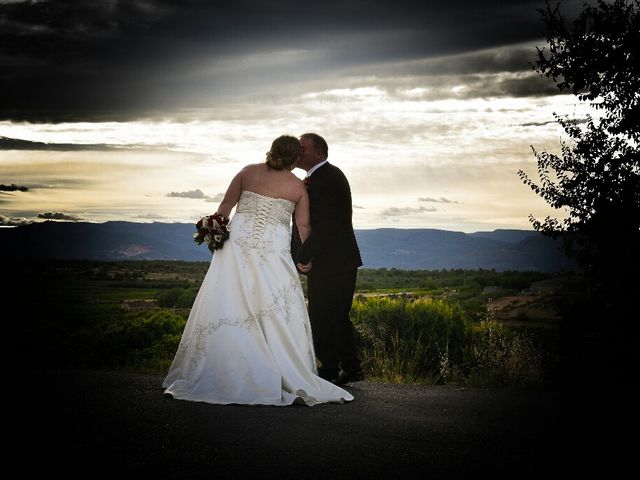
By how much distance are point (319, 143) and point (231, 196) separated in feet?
4.34

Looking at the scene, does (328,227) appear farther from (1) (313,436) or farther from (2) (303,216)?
(1) (313,436)

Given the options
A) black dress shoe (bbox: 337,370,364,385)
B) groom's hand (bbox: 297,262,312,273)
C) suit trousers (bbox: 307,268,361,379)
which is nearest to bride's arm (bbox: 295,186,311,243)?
Result: groom's hand (bbox: 297,262,312,273)

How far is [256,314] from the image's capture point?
7.36 metres

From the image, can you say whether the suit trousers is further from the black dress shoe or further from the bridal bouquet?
the bridal bouquet

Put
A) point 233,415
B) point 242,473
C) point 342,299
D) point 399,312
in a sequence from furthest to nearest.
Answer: point 399,312, point 342,299, point 233,415, point 242,473

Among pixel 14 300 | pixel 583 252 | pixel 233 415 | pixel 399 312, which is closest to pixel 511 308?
pixel 399 312

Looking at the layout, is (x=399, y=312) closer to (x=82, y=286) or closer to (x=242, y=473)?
(x=242, y=473)

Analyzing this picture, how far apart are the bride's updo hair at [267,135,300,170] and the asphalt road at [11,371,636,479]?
2.65 meters

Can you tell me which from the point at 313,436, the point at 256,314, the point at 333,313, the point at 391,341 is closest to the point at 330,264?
the point at 333,313

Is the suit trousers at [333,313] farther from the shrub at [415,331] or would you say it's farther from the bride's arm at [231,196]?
the shrub at [415,331]

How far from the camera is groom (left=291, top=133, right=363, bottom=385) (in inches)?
319

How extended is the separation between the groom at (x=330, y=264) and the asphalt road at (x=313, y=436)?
768 millimetres

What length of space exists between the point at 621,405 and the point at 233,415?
396 centimetres

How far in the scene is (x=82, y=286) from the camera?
40.7 metres
